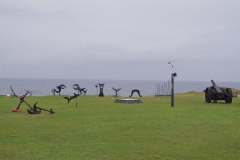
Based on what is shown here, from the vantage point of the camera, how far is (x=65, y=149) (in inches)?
318

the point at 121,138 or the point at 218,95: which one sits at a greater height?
the point at 218,95

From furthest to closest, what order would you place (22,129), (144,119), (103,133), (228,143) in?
(144,119), (22,129), (103,133), (228,143)

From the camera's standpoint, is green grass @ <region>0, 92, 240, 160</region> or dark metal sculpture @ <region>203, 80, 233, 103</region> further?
dark metal sculpture @ <region>203, 80, 233, 103</region>

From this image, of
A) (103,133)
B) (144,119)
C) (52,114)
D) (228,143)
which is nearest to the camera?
(228,143)

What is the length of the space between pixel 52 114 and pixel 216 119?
22.8 feet

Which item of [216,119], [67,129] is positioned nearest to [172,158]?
[67,129]

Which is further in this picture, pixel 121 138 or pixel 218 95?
pixel 218 95

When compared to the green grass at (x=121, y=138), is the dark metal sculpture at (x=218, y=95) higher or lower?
higher

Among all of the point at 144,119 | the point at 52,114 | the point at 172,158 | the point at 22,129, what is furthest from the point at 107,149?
the point at 52,114

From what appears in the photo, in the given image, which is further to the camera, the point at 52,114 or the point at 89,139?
the point at 52,114

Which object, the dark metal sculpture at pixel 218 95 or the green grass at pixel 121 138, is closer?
the green grass at pixel 121 138

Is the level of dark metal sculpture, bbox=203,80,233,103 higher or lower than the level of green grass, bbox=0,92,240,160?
higher

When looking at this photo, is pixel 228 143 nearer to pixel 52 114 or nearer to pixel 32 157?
pixel 32 157

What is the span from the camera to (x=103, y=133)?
10.2 meters
